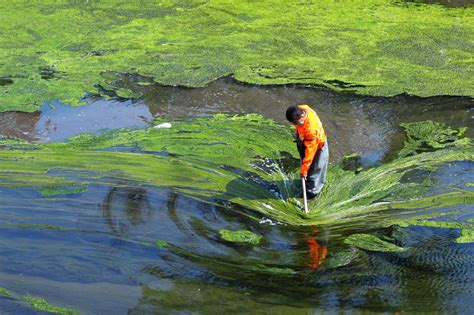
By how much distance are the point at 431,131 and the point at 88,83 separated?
423cm

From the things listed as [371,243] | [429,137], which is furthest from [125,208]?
[429,137]

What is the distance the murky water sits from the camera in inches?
160

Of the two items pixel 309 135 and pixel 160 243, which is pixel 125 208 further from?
pixel 309 135

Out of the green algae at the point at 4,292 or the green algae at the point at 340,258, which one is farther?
the green algae at the point at 340,258

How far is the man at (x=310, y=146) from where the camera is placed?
5.39m

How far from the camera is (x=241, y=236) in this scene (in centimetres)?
493

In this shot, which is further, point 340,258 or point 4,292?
point 340,258

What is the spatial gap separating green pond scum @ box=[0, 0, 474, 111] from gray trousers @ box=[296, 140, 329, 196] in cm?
222

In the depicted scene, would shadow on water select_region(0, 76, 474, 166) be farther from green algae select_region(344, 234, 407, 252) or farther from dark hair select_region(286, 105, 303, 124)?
green algae select_region(344, 234, 407, 252)

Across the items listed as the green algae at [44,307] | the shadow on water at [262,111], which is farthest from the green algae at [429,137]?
the green algae at [44,307]

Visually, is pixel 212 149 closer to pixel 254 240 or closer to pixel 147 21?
pixel 254 240

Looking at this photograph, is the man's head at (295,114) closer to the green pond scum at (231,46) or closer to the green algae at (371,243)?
the green algae at (371,243)

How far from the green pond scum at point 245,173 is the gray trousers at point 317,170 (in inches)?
3.8

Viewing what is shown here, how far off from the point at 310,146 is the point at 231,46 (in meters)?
3.96
